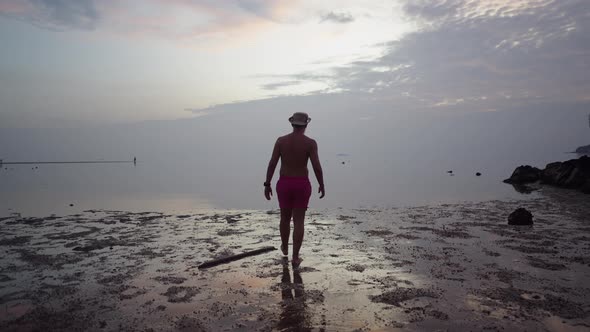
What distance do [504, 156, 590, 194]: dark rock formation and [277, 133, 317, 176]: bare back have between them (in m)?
20.8

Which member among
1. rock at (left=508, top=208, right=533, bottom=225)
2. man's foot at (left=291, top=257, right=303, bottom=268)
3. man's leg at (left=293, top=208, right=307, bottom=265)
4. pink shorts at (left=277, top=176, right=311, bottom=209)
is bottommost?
man's foot at (left=291, top=257, right=303, bottom=268)

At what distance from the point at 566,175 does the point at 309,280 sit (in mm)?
26612

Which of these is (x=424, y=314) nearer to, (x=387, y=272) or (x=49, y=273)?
(x=387, y=272)

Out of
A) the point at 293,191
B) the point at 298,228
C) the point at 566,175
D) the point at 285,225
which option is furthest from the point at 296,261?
the point at 566,175

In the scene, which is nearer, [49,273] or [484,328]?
[484,328]

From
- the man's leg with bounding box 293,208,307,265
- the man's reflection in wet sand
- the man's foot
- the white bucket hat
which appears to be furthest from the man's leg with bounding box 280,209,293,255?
the white bucket hat

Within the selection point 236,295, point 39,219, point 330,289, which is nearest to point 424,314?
point 330,289

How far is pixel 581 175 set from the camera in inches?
941

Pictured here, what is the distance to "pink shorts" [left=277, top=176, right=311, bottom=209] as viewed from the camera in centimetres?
782

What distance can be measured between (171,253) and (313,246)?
3.32 metres

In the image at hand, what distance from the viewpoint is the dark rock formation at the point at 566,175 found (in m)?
23.8

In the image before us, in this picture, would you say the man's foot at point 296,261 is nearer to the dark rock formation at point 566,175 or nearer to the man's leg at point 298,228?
the man's leg at point 298,228

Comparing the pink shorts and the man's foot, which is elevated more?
the pink shorts

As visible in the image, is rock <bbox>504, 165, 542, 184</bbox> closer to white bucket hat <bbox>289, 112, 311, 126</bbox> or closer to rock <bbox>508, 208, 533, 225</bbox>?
rock <bbox>508, 208, 533, 225</bbox>
